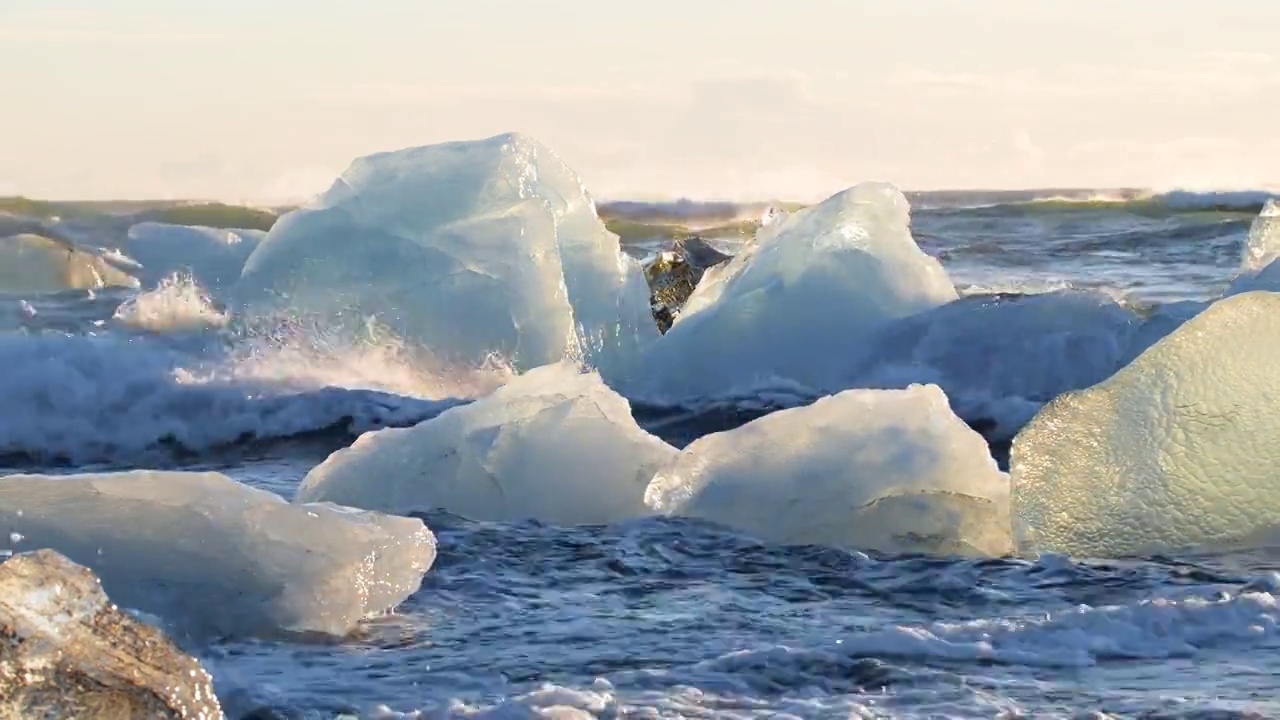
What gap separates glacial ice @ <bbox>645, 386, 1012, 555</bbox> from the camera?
5.67m

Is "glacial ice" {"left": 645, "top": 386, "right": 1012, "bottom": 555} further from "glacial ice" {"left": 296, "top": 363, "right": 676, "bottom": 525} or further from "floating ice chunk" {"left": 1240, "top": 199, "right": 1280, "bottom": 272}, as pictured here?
"floating ice chunk" {"left": 1240, "top": 199, "right": 1280, "bottom": 272}

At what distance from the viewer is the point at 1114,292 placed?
52.4 feet

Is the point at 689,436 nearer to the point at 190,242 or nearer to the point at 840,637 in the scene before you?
the point at 840,637

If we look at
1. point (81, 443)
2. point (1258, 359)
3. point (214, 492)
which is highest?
point (1258, 359)

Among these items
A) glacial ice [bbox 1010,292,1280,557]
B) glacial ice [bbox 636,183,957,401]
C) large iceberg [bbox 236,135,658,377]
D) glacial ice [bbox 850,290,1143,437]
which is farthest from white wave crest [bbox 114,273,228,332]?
glacial ice [bbox 1010,292,1280,557]

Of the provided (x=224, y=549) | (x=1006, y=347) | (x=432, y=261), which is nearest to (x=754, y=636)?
(x=224, y=549)

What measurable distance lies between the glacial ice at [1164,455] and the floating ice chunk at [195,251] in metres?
8.23

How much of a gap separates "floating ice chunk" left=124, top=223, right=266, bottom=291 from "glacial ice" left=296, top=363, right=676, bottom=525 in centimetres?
677

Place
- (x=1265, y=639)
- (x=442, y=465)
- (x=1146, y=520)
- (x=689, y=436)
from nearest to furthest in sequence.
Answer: (x=1265, y=639)
(x=1146, y=520)
(x=442, y=465)
(x=689, y=436)

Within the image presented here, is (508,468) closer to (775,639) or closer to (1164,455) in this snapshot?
(775,639)

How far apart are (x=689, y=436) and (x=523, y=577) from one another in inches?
135

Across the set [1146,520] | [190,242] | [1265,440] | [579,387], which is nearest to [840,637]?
[1146,520]

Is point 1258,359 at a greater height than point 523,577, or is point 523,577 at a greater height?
point 1258,359

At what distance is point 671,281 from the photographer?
40.4 feet
